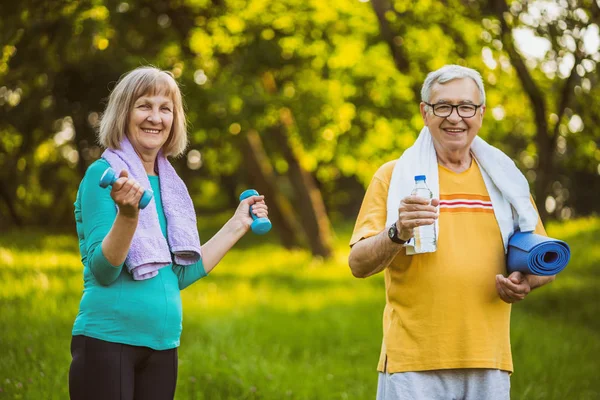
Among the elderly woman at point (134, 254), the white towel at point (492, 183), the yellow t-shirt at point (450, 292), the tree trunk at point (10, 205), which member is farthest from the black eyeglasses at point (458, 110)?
the tree trunk at point (10, 205)

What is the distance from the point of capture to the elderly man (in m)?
2.95

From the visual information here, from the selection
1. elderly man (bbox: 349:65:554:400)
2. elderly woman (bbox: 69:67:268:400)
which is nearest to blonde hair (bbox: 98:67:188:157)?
elderly woman (bbox: 69:67:268:400)

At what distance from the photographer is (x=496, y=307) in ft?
10.00

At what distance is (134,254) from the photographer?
8.80 feet

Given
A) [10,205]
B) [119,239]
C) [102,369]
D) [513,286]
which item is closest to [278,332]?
[513,286]

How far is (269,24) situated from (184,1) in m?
1.36

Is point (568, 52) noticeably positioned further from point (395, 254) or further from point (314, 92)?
point (395, 254)

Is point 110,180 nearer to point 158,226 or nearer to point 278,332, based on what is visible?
point 158,226

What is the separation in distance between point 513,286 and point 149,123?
1.55 meters

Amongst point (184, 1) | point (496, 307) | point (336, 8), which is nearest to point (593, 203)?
point (336, 8)

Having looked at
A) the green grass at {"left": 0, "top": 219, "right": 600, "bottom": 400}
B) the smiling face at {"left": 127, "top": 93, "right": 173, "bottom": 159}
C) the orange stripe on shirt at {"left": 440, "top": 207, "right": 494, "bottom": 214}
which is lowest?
the green grass at {"left": 0, "top": 219, "right": 600, "bottom": 400}

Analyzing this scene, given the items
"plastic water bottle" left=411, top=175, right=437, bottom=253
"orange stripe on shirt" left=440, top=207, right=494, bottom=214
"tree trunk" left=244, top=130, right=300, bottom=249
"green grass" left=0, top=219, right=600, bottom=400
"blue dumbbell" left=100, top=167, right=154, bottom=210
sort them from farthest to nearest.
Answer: "tree trunk" left=244, top=130, right=300, bottom=249
"green grass" left=0, top=219, right=600, bottom=400
"orange stripe on shirt" left=440, top=207, right=494, bottom=214
"plastic water bottle" left=411, top=175, right=437, bottom=253
"blue dumbbell" left=100, top=167, right=154, bottom=210

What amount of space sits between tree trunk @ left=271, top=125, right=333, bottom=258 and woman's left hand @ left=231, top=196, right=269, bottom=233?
32.6 ft

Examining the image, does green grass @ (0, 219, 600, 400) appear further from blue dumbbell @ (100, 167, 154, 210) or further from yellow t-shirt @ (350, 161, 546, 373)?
blue dumbbell @ (100, 167, 154, 210)
